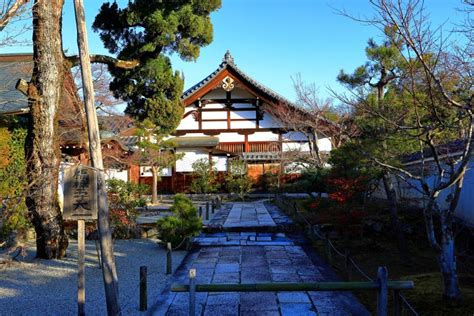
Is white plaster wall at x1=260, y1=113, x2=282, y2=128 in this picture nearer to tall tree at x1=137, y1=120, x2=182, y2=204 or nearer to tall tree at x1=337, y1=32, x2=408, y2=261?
tall tree at x1=137, y1=120, x2=182, y2=204

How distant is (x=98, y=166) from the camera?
561 centimetres

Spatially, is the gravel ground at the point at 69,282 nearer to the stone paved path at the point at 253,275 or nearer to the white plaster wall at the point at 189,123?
the stone paved path at the point at 253,275

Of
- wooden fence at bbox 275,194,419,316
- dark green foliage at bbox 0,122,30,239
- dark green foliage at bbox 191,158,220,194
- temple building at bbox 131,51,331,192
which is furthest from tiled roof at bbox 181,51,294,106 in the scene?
dark green foliage at bbox 0,122,30,239

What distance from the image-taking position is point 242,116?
29.5 m

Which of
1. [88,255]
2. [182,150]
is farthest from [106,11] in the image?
[182,150]

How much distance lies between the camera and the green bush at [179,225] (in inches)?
431

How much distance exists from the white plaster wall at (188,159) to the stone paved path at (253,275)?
15.6 metres

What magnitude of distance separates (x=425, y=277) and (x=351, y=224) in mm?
3841

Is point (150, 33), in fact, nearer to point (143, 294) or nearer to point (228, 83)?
point (143, 294)

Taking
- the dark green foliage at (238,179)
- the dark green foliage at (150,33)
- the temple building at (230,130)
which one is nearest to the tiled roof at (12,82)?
the dark green foliage at (150,33)

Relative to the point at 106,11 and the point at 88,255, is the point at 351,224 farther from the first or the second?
the point at 106,11

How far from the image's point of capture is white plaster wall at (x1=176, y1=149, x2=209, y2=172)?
2909 cm

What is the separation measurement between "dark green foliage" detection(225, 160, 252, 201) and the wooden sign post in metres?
20.9

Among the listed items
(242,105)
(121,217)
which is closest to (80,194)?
(121,217)
